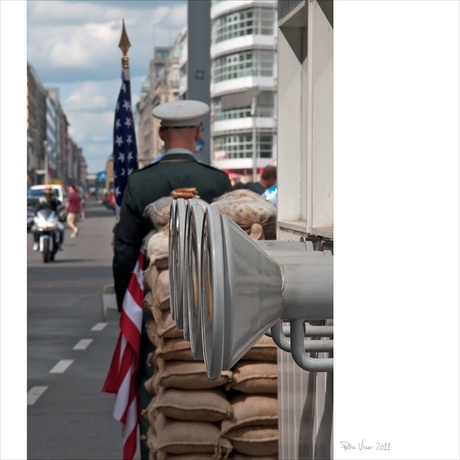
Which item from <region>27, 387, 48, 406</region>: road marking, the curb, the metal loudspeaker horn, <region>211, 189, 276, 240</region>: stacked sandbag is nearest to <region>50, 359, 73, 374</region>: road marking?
<region>27, 387, 48, 406</region>: road marking

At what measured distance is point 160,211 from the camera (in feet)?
16.8

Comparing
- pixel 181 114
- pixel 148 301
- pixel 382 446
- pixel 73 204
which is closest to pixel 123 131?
pixel 181 114

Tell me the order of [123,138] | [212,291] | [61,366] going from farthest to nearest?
[61,366] → [123,138] → [212,291]

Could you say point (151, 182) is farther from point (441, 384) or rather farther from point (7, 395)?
point (441, 384)

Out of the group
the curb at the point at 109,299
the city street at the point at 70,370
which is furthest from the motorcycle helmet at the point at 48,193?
the curb at the point at 109,299

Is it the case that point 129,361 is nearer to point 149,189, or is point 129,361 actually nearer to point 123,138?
point 149,189

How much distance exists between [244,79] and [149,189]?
338 ft

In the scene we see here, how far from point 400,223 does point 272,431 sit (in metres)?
2.96

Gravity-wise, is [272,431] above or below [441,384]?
below

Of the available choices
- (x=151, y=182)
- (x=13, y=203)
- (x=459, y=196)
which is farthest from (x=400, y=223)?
(x=151, y=182)

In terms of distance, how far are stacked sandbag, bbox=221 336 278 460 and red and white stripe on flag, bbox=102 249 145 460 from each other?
0.79 metres

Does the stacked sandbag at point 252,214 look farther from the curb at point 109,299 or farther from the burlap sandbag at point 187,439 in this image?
the curb at point 109,299

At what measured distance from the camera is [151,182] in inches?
223

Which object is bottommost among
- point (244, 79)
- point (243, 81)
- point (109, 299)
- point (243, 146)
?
point (109, 299)
